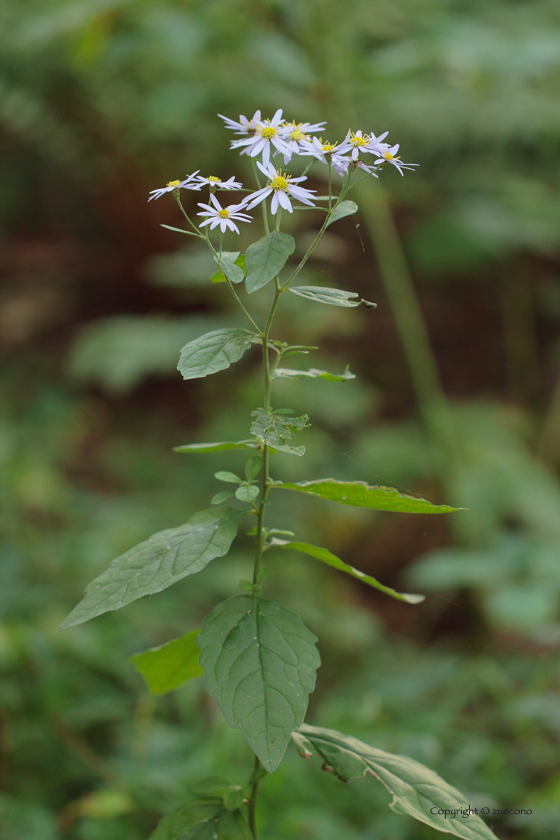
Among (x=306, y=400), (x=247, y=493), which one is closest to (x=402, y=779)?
(x=247, y=493)

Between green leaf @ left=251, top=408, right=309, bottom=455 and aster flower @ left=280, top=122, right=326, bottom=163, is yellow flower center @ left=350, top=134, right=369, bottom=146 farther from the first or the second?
green leaf @ left=251, top=408, right=309, bottom=455

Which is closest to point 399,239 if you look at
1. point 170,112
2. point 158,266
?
point 158,266

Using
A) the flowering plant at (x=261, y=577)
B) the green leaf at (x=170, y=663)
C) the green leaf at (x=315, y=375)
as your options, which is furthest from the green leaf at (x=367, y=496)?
the green leaf at (x=170, y=663)

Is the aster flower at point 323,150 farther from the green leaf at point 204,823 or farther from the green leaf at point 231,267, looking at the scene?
the green leaf at point 204,823

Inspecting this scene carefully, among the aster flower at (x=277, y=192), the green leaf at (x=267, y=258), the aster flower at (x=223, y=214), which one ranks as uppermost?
the aster flower at (x=277, y=192)

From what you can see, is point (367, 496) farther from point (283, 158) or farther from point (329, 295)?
point (283, 158)

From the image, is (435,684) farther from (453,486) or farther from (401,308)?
(401,308)

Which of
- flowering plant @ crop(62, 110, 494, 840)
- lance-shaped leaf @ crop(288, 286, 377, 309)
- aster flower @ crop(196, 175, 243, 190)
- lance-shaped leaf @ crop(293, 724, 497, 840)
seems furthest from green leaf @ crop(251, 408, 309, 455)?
lance-shaped leaf @ crop(293, 724, 497, 840)
